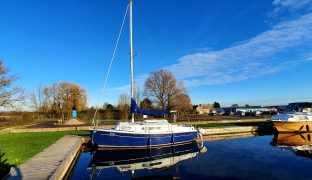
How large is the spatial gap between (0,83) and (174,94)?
36.5 meters

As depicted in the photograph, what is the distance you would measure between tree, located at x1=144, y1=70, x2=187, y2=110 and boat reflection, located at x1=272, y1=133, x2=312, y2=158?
31702mm

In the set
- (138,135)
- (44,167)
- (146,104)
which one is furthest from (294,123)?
(146,104)

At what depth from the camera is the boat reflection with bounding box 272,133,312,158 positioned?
77.2 feet

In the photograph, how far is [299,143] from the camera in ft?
94.2

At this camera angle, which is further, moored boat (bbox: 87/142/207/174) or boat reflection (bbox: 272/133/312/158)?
boat reflection (bbox: 272/133/312/158)

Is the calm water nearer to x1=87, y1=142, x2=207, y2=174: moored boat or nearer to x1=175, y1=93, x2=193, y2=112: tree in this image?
x1=87, y1=142, x2=207, y2=174: moored boat

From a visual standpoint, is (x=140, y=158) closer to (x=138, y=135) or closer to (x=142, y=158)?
(x=142, y=158)

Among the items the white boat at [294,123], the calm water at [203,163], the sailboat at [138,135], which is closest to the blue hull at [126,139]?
the sailboat at [138,135]

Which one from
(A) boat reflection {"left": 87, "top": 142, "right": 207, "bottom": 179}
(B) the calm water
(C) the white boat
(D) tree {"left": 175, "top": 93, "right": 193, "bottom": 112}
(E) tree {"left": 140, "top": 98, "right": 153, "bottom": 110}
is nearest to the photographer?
(B) the calm water

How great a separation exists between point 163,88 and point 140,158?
145ft

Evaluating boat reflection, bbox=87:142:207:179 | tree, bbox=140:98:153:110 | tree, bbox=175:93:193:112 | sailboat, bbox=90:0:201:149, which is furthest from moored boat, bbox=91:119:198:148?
tree, bbox=175:93:193:112

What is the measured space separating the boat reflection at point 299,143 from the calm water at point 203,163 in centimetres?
8

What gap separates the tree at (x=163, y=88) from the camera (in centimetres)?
6444

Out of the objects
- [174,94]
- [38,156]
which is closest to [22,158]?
[38,156]
